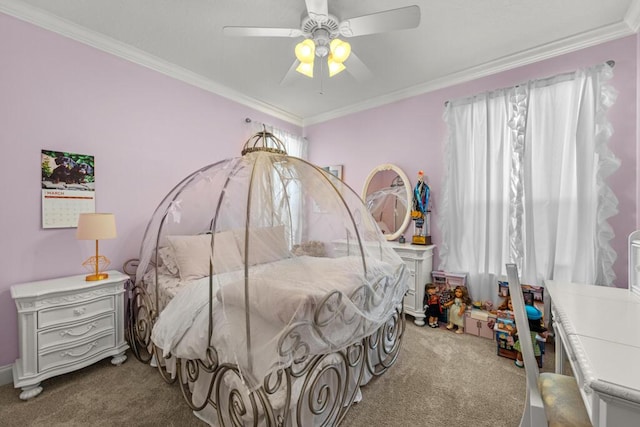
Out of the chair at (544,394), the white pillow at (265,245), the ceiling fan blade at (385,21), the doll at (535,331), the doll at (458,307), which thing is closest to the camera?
the chair at (544,394)

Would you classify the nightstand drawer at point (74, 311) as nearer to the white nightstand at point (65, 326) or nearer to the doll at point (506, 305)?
the white nightstand at point (65, 326)

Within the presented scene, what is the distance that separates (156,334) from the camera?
5.33ft

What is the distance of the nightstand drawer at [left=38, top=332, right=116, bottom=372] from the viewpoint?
5.76 ft

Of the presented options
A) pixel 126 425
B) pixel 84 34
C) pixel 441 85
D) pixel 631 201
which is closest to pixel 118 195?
pixel 84 34

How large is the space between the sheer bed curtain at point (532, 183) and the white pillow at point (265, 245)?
84.9 inches

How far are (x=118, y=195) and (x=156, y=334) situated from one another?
1.49 meters

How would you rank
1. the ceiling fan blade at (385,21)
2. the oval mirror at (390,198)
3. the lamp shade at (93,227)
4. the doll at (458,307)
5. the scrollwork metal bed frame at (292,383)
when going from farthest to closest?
1. the oval mirror at (390,198)
2. the doll at (458,307)
3. the lamp shade at (93,227)
4. the ceiling fan blade at (385,21)
5. the scrollwork metal bed frame at (292,383)

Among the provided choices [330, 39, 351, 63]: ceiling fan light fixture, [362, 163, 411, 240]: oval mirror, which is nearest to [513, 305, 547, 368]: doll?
[362, 163, 411, 240]: oval mirror

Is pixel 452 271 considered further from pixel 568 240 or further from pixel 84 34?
pixel 84 34

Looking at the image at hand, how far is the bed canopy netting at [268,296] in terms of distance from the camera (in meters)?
1.20

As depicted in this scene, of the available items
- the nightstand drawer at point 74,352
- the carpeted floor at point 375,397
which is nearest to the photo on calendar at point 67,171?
the nightstand drawer at point 74,352

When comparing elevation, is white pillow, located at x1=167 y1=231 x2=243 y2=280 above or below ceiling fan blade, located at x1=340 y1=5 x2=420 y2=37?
below

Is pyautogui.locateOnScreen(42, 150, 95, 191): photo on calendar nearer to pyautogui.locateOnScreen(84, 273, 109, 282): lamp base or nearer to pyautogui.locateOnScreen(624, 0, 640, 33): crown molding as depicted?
pyautogui.locateOnScreen(84, 273, 109, 282): lamp base

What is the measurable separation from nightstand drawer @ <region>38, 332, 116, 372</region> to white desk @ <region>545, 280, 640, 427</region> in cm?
282
